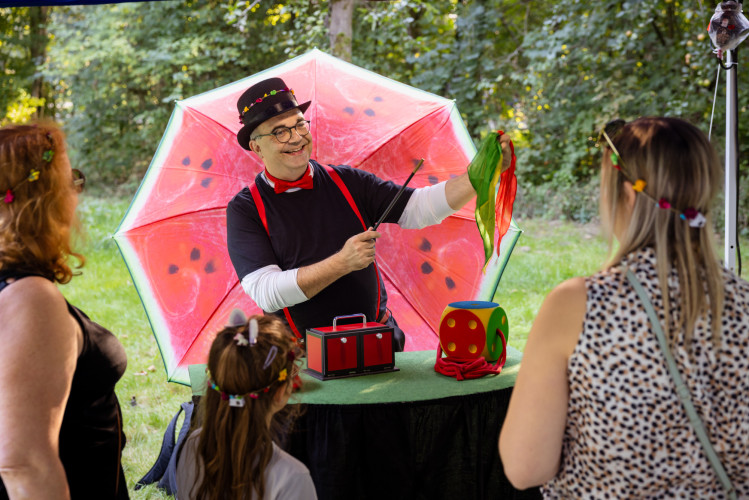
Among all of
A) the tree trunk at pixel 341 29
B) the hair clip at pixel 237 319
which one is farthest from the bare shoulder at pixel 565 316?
the tree trunk at pixel 341 29

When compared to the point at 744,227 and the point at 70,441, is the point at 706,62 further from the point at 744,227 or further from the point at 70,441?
the point at 70,441

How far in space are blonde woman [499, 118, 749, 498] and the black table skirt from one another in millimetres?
853

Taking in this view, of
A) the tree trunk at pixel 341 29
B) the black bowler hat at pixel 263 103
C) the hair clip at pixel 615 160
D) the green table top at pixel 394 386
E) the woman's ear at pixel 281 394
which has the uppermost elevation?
the tree trunk at pixel 341 29

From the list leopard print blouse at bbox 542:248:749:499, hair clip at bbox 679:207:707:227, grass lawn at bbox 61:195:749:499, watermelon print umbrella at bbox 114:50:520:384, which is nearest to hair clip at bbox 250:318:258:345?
grass lawn at bbox 61:195:749:499

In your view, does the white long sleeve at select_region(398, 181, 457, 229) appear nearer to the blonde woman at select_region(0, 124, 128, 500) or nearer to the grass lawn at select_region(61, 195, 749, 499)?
the grass lawn at select_region(61, 195, 749, 499)

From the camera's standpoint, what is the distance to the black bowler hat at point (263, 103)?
3.11 metres

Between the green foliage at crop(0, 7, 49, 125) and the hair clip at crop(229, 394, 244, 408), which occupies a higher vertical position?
the green foliage at crop(0, 7, 49, 125)

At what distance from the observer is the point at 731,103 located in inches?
113

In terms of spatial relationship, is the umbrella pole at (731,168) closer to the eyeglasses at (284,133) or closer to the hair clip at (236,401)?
the eyeglasses at (284,133)

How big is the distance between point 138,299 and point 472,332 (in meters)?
5.25

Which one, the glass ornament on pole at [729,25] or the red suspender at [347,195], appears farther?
the red suspender at [347,195]

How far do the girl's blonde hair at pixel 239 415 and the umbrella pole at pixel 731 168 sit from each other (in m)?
1.87

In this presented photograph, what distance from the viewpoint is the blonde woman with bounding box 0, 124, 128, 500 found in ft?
5.13

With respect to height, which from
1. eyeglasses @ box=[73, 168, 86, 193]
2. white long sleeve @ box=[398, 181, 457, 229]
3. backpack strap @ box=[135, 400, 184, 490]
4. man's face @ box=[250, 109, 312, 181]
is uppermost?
man's face @ box=[250, 109, 312, 181]
